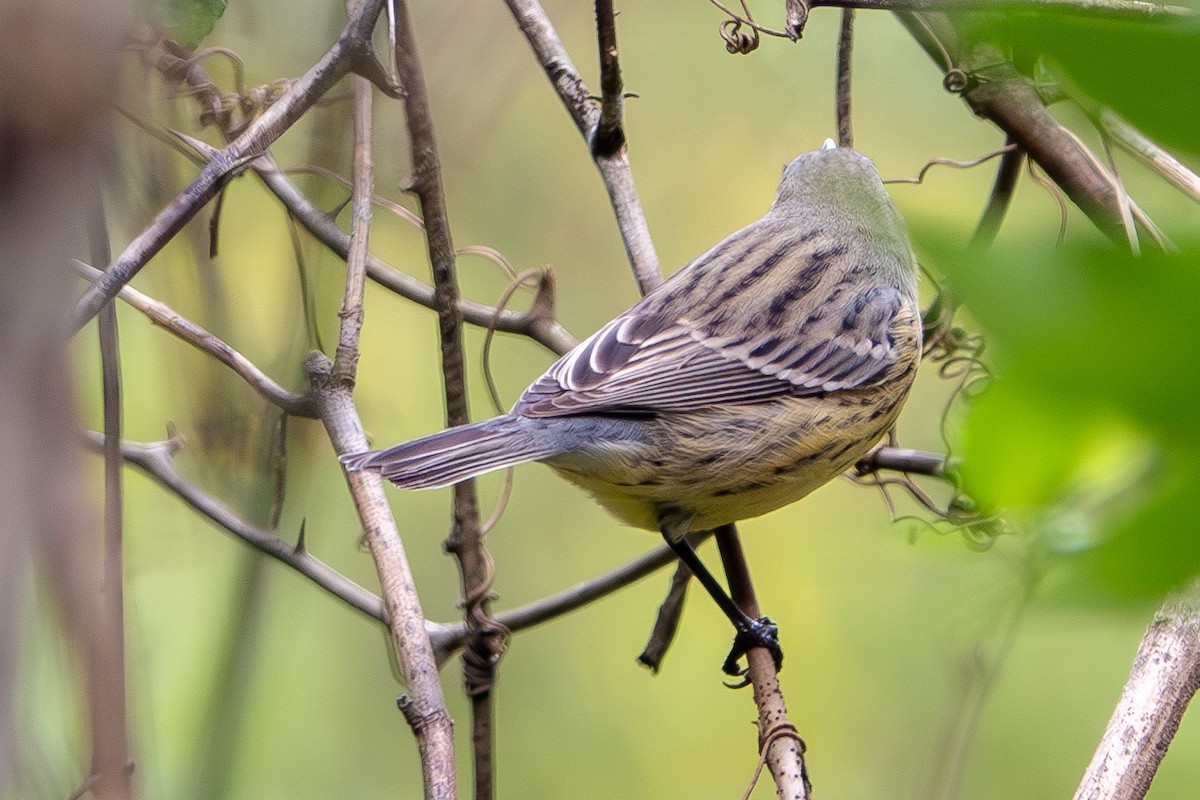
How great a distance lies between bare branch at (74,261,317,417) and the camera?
85.7 inches

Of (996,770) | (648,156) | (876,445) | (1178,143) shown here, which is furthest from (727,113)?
(1178,143)

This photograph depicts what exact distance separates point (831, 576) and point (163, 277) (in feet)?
12.9

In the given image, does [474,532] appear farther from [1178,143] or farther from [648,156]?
[648,156]

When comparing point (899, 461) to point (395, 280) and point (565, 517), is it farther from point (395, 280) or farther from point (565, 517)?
point (565, 517)

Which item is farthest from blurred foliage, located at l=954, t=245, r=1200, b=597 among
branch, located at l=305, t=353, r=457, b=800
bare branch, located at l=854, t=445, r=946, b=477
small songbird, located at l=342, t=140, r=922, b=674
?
bare branch, located at l=854, t=445, r=946, b=477

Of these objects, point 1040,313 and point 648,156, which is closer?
point 1040,313

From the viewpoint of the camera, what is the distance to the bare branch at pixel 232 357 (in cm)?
218

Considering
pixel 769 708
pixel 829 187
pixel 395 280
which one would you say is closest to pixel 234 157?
pixel 395 280

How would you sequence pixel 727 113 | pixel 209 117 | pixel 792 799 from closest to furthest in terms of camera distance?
1. pixel 792 799
2. pixel 209 117
3. pixel 727 113

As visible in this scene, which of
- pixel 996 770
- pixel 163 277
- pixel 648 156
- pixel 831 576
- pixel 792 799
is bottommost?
pixel 996 770

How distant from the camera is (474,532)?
105 inches

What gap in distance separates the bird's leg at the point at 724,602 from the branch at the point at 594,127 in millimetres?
748

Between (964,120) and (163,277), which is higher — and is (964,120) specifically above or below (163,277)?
above

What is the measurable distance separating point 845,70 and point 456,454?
59.8 inches
